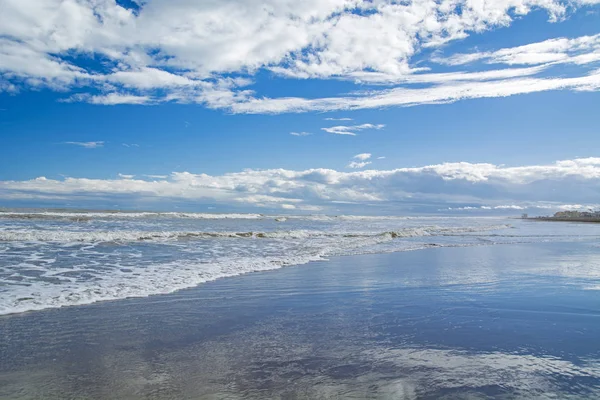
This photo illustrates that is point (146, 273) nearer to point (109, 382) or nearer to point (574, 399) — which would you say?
point (109, 382)

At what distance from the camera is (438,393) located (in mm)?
3906

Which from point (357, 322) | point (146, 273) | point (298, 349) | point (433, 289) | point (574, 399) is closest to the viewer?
point (574, 399)

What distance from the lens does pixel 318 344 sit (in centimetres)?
535

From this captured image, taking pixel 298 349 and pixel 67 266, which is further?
pixel 67 266

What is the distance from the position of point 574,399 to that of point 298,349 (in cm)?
279

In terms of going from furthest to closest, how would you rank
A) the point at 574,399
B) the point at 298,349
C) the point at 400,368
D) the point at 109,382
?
1. the point at 298,349
2. the point at 400,368
3. the point at 109,382
4. the point at 574,399

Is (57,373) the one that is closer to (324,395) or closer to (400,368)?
(324,395)

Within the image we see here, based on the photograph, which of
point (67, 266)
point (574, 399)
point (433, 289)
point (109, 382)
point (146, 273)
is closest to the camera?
point (574, 399)

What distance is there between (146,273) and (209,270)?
5.63ft

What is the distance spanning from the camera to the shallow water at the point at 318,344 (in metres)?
4.03

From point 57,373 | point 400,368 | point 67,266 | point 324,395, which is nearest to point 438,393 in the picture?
point 400,368

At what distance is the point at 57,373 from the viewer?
4.39 metres

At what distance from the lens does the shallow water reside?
4027mm

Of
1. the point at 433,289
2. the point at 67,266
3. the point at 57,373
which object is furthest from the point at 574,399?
the point at 67,266
